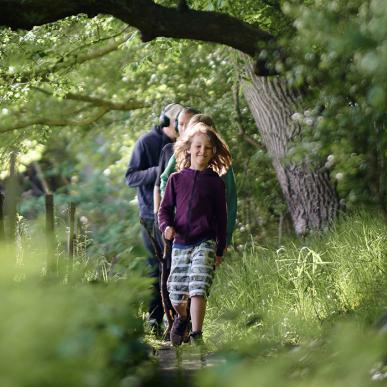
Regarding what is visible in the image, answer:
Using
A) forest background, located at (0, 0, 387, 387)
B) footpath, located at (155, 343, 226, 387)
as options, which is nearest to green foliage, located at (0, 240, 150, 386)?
forest background, located at (0, 0, 387, 387)

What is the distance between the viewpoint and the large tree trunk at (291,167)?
10.7m

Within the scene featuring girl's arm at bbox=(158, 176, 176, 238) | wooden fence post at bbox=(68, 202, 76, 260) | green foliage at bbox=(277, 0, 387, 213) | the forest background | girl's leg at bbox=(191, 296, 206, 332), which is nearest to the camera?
green foliage at bbox=(277, 0, 387, 213)

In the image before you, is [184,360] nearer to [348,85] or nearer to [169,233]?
[169,233]

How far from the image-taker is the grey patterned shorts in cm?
741

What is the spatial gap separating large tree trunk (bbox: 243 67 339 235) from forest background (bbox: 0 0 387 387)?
22 millimetres

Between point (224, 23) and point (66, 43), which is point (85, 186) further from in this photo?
point (224, 23)

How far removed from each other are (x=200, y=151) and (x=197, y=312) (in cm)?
114

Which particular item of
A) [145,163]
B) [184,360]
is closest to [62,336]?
[184,360]

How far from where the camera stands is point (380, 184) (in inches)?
233

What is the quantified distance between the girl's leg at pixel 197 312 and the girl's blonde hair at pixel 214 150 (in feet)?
3.20

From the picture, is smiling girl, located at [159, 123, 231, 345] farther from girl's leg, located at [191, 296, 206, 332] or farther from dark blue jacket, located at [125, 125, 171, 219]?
dark blue jacket, located at [125, 125, 171, 219]

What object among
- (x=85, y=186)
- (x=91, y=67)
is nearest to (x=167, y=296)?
(x=91, y=67)

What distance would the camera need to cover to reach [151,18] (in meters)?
8.20

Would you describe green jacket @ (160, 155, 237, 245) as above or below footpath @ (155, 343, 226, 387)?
above
